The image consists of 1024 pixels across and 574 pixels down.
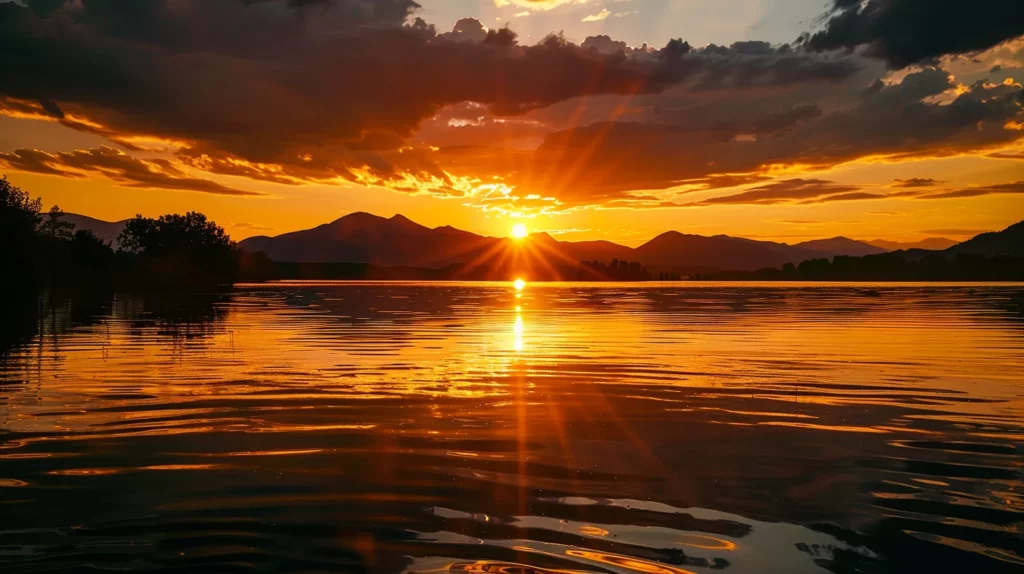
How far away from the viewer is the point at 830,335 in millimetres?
43938

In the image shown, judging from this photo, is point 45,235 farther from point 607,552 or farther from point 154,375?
point 607,552

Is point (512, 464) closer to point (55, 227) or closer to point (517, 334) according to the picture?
point (517, 334)

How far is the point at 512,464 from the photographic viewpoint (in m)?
13.9

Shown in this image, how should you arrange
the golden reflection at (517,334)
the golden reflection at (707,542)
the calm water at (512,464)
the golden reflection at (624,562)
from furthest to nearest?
the golden reflection at (517,334) < the golden reflection at (707,542) < the calm water at (512,464) < the golden reflection at (624,562)

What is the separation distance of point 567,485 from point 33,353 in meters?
31.1

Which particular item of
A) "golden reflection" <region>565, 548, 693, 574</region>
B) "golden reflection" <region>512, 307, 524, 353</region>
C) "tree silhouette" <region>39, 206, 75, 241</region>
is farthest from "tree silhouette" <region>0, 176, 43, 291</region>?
"golden reflection" <region>565, 548, 693, 574</region>

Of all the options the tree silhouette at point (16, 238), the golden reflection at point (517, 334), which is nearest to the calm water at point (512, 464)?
the golden reflection at point (517, 334)

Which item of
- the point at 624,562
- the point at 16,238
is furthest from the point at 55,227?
the point at 624,562

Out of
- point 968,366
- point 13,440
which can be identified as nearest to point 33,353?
point 13,440

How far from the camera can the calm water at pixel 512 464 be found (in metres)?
9.49

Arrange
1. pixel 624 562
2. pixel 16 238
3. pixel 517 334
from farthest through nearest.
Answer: pixel 16 238 → pixel 517 334 → pixel 624 562

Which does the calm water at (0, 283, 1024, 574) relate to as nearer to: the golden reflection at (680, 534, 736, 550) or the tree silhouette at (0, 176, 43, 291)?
the golden reflection at (680, 534, 736, 550)

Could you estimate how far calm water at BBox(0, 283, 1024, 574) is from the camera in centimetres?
949

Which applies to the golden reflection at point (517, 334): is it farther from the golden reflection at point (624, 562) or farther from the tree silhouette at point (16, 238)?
the tree silhouette at point (16, 238)
